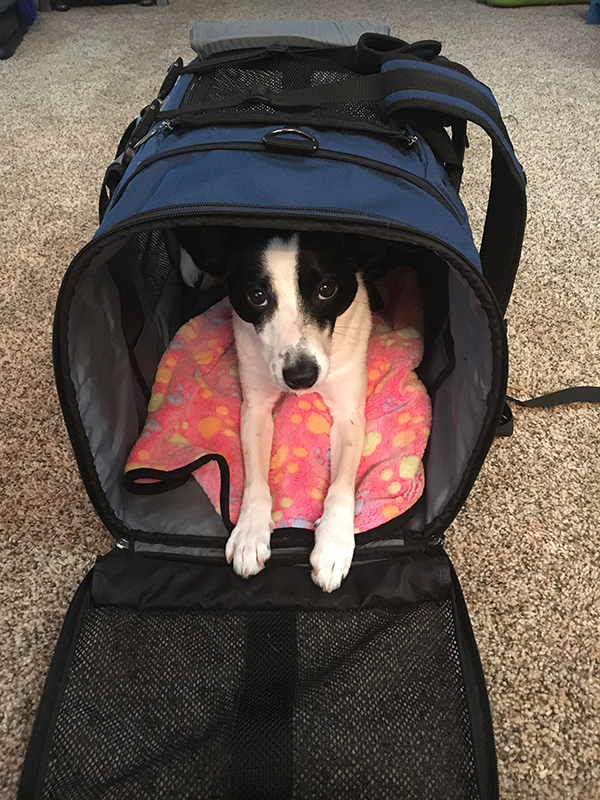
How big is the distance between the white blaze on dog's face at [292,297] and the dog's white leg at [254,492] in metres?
0.25

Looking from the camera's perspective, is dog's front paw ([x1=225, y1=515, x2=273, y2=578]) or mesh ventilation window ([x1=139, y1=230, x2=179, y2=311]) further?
mesh ventilation window ([x1=139, y1=230, x2=179, y2=311])

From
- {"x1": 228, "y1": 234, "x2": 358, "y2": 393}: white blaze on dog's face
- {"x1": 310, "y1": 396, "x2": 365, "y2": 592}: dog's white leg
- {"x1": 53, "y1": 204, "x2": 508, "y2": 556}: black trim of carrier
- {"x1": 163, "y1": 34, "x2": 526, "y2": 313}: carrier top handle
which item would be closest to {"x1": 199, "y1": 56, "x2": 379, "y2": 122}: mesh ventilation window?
{"x1": 163, "y1": 34, "x2": 526, "y2": 313}: carrier top handle

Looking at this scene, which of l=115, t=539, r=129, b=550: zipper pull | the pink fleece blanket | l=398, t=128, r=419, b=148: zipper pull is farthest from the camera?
the pink fleece blanket

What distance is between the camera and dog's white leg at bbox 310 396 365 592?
4.38 feet

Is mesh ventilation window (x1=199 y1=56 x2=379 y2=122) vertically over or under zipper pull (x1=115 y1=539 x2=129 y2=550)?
over

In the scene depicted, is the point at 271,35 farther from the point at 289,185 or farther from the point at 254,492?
the point at 254,492

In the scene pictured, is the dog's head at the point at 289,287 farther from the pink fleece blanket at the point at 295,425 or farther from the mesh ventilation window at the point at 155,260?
the mesh ventilation window at the point at 155,260

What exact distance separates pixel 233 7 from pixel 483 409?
4.59m

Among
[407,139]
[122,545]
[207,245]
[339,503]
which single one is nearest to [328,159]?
[407,139]

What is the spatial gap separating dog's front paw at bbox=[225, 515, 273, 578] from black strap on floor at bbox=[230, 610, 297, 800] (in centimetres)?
10

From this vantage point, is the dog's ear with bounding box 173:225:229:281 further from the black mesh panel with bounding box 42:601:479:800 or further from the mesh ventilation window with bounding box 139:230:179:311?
the black mesh panel with bounding box 42:601:479:800

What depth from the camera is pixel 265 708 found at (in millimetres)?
1159

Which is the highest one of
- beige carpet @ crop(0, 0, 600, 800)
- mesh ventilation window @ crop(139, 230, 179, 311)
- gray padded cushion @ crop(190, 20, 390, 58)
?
gray padded cushion @ crop(190, 20, 390, 58)

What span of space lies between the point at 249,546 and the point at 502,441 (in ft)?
2.59
